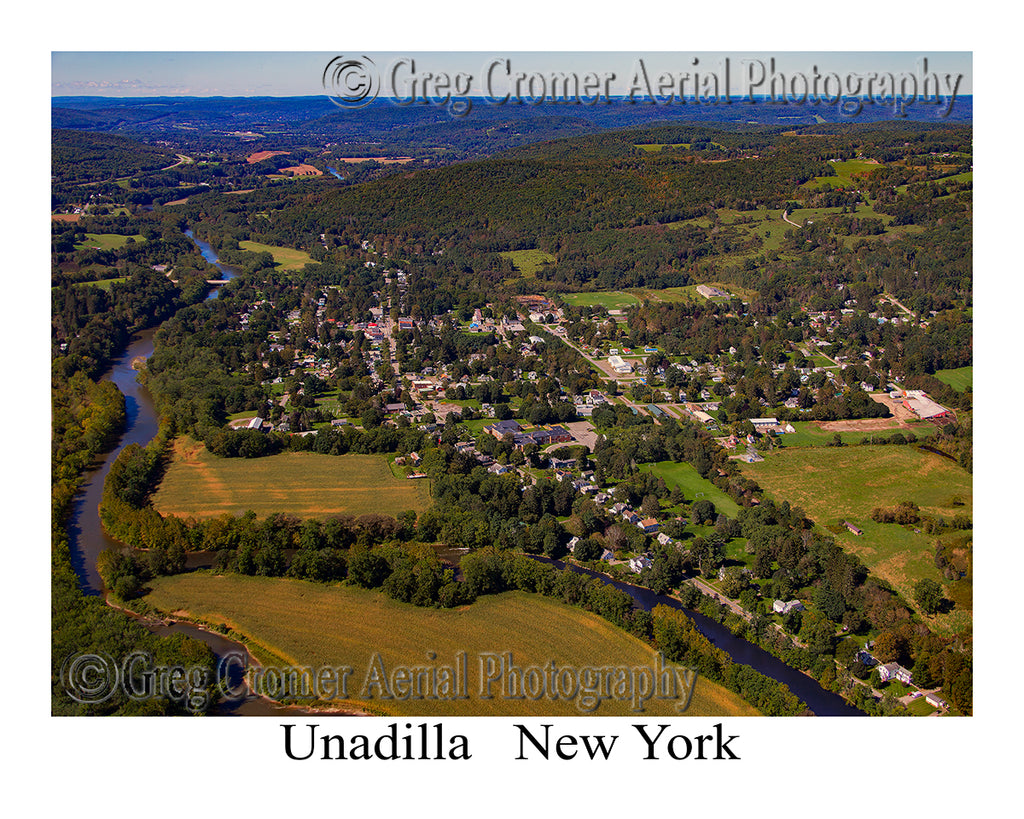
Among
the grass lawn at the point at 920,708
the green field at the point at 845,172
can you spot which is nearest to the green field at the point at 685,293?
the green field at the point at 845,172

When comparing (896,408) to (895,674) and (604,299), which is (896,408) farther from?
(604,299)

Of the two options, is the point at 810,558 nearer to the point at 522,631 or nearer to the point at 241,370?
the point at 522,631

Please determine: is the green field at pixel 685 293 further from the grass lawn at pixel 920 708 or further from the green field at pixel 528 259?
the grass lawn at pixel 920 708

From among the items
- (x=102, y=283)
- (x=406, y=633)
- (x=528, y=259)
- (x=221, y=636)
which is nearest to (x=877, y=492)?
(x=406, y=633)

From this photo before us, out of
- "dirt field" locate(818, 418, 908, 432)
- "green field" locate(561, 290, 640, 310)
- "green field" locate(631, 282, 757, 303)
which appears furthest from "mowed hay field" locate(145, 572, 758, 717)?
"green field" locate(631, 282, 757, 303)

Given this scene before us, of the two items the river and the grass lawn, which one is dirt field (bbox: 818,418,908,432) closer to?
the river

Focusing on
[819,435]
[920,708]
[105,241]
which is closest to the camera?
[920,708]

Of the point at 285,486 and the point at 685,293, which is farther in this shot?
the point at 685,293
